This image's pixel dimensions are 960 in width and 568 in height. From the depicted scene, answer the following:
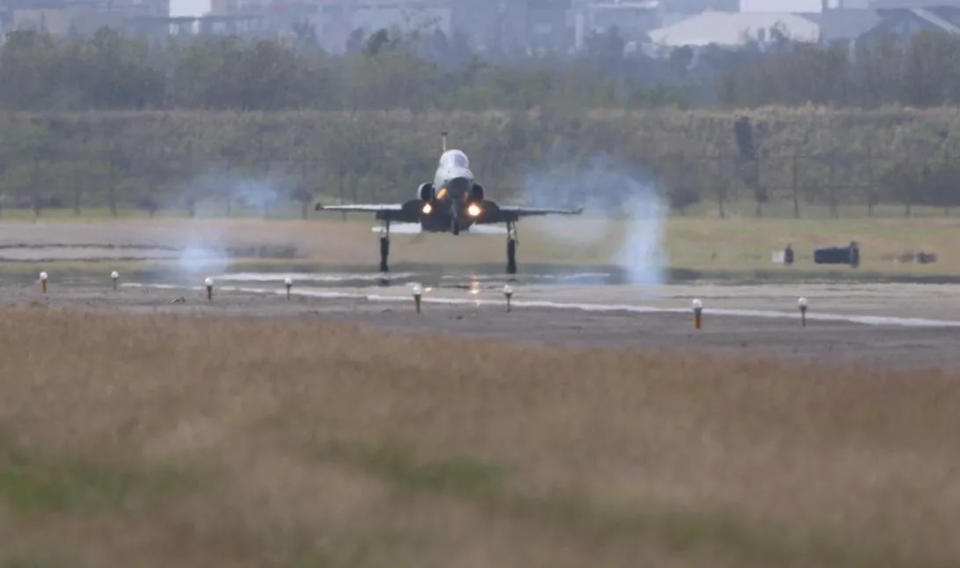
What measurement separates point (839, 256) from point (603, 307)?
20478mm

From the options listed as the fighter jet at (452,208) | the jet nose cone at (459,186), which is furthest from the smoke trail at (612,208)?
the jet nose cone at (459,186)

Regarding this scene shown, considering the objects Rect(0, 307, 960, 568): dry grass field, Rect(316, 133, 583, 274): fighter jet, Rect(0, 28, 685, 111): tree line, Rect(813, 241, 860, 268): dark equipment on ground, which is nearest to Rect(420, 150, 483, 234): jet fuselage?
Rect(316, 133, 583, 274): fighter jet

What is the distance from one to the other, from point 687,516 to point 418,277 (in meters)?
40.1

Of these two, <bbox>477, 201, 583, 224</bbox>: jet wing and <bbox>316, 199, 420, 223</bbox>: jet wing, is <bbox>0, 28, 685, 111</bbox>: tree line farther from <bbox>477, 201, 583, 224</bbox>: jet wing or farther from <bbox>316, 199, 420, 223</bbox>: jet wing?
<bbox>316, 199, 420, 223</bbox>: jet wing

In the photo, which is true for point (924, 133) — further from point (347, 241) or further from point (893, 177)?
point (347, 241)

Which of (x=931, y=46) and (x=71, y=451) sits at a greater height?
(x=931, y=46)

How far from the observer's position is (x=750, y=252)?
64688 millimetres

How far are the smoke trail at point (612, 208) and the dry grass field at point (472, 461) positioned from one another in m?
28.1

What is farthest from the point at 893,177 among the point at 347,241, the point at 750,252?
the point at 347,241

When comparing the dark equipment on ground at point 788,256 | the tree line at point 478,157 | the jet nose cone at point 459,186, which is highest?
the tree line at point 478,157

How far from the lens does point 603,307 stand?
40.6 metres

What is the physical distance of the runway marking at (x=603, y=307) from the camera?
1400 inches

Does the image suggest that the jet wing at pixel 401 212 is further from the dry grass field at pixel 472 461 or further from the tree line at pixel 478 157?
the dry grass field at pixel 472 461

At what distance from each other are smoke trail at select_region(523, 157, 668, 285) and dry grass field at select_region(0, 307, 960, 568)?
92.3 feet
